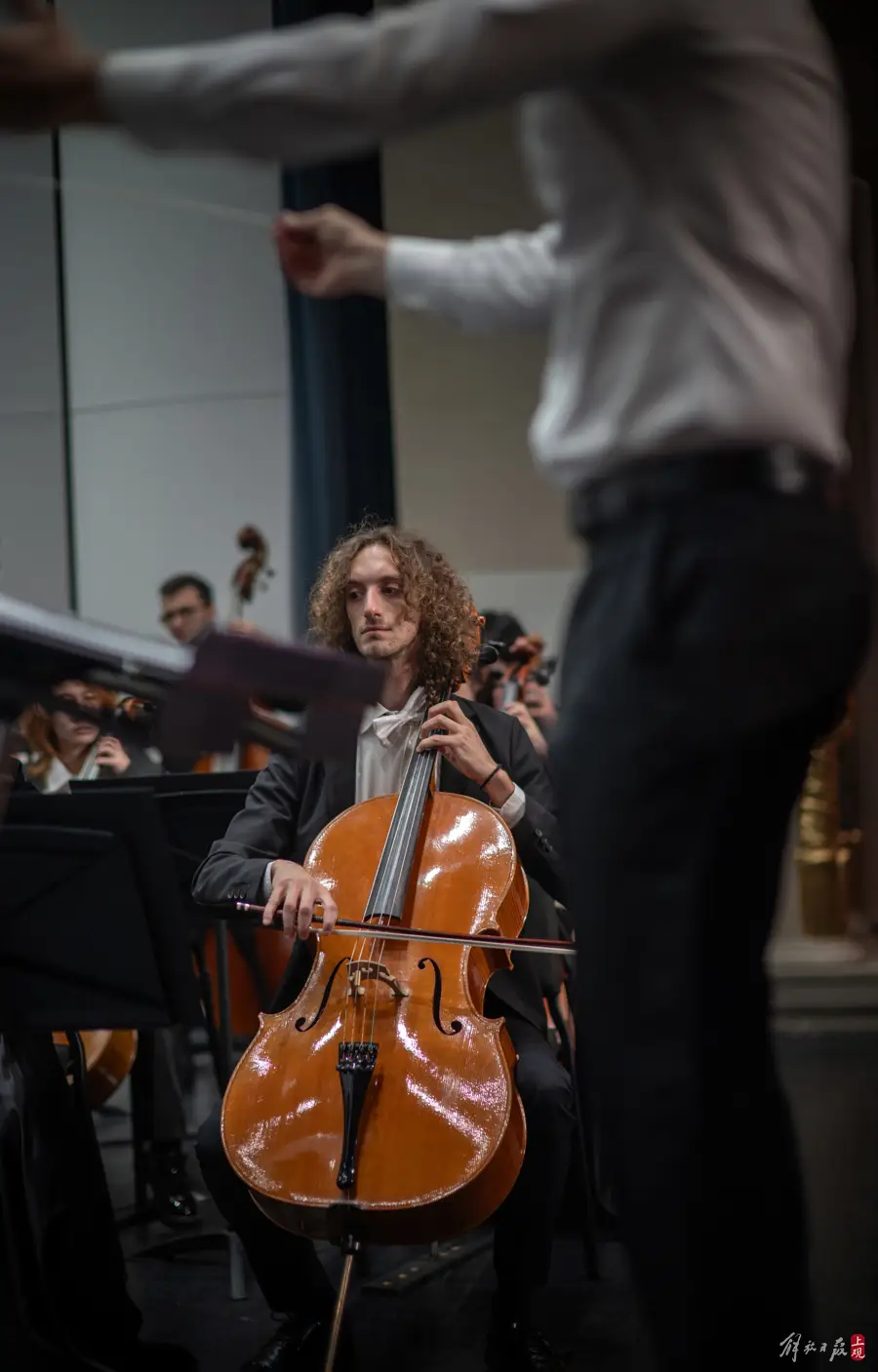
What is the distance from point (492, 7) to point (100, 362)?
4370 mm

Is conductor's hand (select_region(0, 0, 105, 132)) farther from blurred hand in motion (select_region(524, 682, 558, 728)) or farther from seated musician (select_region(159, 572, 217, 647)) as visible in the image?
seated musician (select_region(159, 572, 217, 647))

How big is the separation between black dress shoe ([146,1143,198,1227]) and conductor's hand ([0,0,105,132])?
7.36 ft

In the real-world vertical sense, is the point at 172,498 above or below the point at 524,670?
above

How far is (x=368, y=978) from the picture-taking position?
1.69 meters

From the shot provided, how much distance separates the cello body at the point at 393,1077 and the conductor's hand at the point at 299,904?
5 centimetres

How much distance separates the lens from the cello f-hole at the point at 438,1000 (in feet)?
5.42

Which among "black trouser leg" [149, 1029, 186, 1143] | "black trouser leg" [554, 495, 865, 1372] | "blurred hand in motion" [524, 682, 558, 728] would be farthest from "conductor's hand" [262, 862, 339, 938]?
"blurred hand in motion" [524, 682, 558, 728]

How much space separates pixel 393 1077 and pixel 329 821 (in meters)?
0.53

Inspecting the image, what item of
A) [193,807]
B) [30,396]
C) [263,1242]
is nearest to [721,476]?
[263,1242]

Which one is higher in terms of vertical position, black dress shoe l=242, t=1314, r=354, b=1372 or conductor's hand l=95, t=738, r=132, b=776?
conductor's hand l=95, t=738, r=132, b=776

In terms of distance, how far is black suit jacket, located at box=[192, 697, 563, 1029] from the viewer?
190 cm

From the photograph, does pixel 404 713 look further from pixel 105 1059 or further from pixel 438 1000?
pixel 105 1059

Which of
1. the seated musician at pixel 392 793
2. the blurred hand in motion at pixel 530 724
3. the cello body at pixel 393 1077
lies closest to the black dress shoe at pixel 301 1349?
the seated musician at pixel 392 793

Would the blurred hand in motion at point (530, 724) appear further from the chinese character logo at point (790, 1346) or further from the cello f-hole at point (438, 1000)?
the chinese character logo at point (790, 1346)
